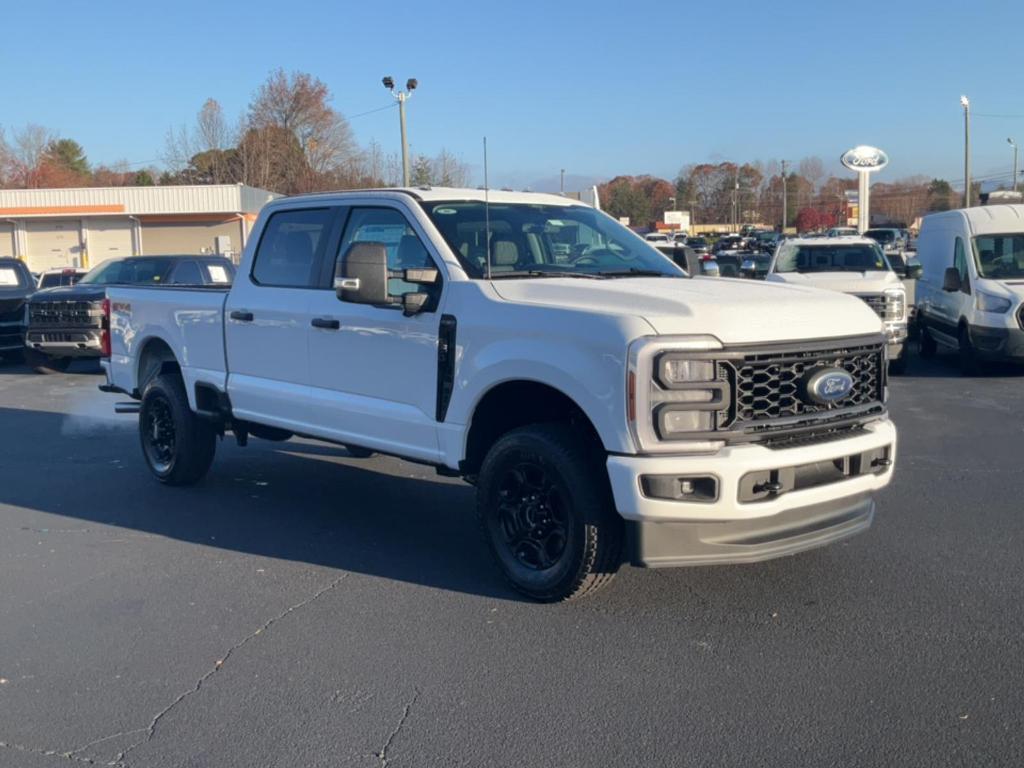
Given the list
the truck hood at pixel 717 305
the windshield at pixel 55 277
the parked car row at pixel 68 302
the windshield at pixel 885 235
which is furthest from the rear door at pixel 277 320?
the windshield at pixel 885 235

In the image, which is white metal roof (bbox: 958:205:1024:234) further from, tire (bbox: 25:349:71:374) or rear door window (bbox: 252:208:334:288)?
tire (bbox: 25:349:71:374)

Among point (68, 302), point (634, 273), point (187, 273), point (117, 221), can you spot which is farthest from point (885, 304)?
point (117, 221)

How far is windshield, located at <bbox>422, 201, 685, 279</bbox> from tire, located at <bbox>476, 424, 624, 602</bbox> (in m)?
1.08

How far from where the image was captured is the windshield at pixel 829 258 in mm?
15453

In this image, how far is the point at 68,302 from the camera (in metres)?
15.4

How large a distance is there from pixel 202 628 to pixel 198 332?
308 centimetres

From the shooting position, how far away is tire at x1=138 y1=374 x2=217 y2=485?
787 cm

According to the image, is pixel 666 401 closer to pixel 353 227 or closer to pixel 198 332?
pixel 353 227

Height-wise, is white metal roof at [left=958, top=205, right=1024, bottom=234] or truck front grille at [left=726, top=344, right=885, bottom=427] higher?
white metal roof at [left=958, top=205, right=1024, bottom=234]

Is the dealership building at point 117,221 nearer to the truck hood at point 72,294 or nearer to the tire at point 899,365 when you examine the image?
the truck hood at point 72,294

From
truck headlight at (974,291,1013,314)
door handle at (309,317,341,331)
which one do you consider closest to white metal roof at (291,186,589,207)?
door handle at (309,317,341,331)

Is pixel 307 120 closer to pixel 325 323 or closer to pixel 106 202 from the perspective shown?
pixel 106 202

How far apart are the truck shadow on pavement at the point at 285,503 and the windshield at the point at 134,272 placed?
6365 mm

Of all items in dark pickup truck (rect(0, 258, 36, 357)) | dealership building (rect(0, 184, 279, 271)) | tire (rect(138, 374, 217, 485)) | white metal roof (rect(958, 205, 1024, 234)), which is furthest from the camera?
dealership building (rect(0, 184, 279, 271))
